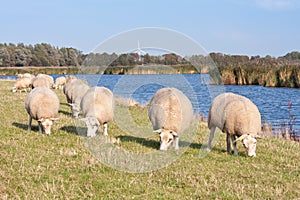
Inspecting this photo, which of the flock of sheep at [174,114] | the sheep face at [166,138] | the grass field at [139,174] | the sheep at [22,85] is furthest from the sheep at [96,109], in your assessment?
the sheep at [22,85]

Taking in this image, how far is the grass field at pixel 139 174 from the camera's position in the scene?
6307 millimetres

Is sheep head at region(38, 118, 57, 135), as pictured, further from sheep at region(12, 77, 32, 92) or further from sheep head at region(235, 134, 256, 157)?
sheep at region(12, 77, 32, 92)

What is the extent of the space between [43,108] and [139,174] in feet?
17.2

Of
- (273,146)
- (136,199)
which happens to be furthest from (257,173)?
(273,146)

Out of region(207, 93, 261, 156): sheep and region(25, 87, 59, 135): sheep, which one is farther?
region(25, 87, 59, 135): sheep

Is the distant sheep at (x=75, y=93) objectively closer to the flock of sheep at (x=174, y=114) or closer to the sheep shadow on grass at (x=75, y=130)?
the sheep shadow on grass at (x=75, y=130)

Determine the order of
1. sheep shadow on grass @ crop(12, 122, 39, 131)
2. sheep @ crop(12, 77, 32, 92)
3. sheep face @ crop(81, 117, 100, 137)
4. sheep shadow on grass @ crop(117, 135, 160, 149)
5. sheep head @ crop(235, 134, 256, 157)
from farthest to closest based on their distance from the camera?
1. sheep @ crop(12, 77, 32, 92)
2. sheep shadow on grass @ crop(12, 122, 39, 131)
3. sheep face @ crop(81, 117, 100, 137)
4. sheep shadow on grass @ crop(117, 135, 160, 149)
5. sheep head @ crop(235, 134, 256, 157)

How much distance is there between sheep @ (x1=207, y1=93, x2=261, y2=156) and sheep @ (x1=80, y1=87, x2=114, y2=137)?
123 inches

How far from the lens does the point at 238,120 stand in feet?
30.1

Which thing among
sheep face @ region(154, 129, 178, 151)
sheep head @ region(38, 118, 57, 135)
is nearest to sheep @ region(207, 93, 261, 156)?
sheep face @ region(154, 129, 178, 151)

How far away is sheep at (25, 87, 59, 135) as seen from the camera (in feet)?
37.7

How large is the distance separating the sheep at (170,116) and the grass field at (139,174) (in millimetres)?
484

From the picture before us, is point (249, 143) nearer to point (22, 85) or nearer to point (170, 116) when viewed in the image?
point (170, 116)

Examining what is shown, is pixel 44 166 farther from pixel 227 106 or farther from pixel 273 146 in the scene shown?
pixel 273 146
